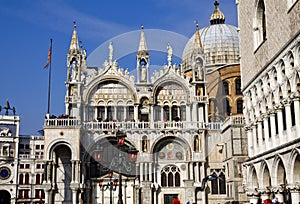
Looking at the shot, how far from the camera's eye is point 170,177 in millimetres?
35812

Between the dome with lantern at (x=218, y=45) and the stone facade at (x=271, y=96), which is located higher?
the dome with lantern at (x=218, y=45)

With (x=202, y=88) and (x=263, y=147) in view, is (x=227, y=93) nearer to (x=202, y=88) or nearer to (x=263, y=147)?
(x=202, y=88)

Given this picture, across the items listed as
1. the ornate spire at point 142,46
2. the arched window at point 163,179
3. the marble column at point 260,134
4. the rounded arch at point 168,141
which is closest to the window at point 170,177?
the arched window at point 163,179

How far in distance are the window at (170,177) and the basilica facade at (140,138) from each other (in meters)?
0.08

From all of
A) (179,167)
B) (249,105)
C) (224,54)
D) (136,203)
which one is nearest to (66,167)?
(136,203)

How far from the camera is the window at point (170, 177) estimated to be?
117 feet

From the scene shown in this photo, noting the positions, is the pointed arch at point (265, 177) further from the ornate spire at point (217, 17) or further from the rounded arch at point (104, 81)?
the ornate spire at point (217, 17)

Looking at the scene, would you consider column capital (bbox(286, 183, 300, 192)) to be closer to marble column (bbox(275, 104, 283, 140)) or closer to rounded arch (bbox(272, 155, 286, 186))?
rounded arch (bbox(272, 155, 286, 186))

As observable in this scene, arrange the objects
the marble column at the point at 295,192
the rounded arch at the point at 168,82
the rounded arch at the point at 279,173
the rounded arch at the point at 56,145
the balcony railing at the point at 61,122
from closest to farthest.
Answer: the marble column at the point at 295,192
the rounded arch at the point at 279,173
the rounded arch at the point at 56,145
the balcony railing at the point at 61,122
the rounded arch at the point at 168,82

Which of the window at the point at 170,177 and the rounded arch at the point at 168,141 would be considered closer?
the rounded arch at the point at 168,141

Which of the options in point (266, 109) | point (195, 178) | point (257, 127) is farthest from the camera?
point (195, 178)

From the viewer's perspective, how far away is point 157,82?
37.5m

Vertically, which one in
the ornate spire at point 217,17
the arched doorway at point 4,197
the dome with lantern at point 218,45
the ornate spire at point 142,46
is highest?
the ornate spire at point 217,17

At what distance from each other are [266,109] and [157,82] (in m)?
15.8
